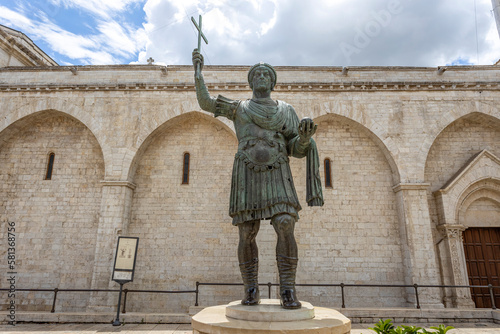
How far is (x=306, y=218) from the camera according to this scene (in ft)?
34.5

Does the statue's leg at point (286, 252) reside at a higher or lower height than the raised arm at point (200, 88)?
lower

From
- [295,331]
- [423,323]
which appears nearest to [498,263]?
[423,323]

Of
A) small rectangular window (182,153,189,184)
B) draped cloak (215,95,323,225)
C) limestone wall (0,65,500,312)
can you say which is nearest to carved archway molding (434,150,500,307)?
limestone wall (0,65,500,312)

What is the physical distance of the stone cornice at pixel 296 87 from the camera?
10898 mm

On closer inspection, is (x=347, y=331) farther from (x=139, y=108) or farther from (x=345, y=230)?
(x=139, y=108)

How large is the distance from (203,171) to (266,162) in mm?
7956

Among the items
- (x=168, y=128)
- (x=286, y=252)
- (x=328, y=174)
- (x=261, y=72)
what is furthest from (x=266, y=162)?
(x=168, y=128)

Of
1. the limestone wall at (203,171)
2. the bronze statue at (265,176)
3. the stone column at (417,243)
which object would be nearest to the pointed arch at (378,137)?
the limestone wall at (203,171)

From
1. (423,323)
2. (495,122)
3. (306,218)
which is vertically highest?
(495,122)

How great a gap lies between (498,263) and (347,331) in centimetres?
1057

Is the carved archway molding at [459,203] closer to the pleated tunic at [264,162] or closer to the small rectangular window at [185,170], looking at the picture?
the small rectangular window at [185,170]

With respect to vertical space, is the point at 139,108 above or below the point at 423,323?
above

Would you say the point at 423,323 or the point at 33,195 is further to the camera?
the point at 33,195

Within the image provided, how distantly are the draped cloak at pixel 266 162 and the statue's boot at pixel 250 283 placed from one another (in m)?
0.48
